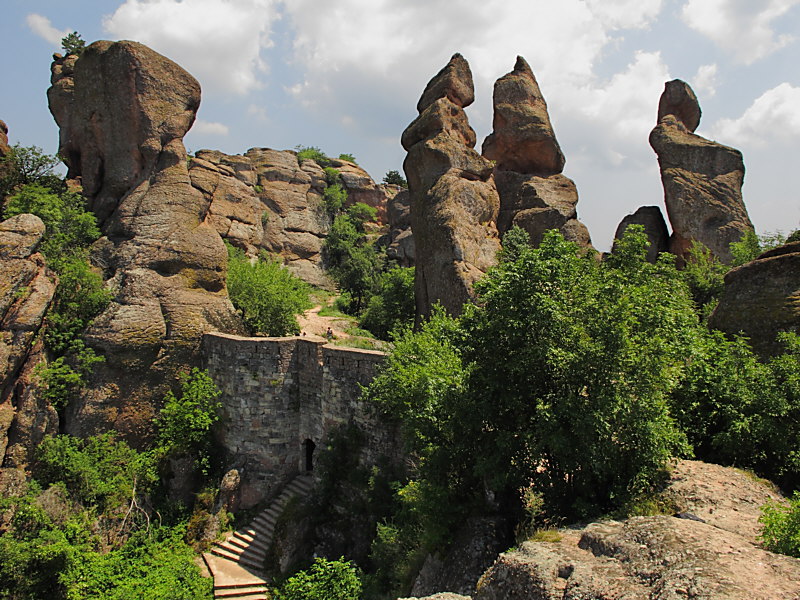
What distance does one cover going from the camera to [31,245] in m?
15.4

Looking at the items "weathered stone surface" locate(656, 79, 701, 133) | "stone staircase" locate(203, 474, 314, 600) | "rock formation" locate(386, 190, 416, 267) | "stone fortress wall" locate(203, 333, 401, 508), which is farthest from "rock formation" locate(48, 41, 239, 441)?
"weathered stone surface" locate(656, 79, 701, 133)

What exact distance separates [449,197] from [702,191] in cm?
1386

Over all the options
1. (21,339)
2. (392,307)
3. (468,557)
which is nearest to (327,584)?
(468,557)

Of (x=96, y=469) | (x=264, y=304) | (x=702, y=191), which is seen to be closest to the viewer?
A: (x=96, y=469)

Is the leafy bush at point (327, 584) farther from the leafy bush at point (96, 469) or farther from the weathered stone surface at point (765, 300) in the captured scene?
the weathered stone surface at point (765, 300)

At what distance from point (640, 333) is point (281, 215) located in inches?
1361

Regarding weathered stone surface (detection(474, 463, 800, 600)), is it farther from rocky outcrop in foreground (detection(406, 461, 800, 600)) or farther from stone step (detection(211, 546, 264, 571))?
stone step (detection(211, 546, 264, 571))

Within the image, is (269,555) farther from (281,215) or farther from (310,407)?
(281,215)

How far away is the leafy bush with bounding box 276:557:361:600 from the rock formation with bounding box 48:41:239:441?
7.82 m

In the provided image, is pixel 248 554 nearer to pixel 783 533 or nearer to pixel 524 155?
pixel 783 533

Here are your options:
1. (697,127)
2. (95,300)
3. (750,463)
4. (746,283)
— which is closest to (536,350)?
(750,463)

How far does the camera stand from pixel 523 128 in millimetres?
26469

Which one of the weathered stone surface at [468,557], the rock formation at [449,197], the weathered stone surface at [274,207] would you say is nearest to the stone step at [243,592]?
the weathered stone surface at [468,557]

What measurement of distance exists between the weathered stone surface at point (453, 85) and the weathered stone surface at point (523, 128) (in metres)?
3.29
